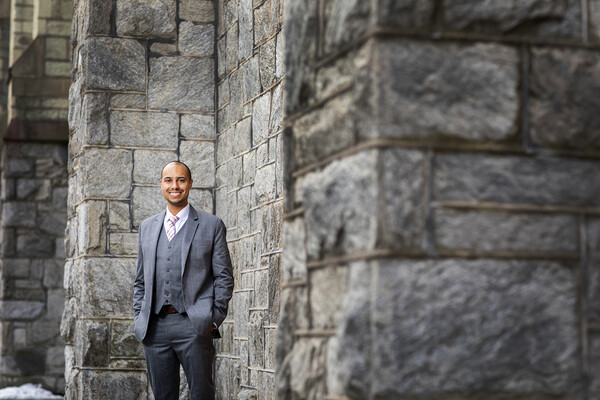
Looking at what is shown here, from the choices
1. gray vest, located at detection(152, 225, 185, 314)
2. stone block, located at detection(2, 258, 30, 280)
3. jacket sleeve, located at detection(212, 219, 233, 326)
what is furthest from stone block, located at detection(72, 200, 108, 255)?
stone block, located at detection(2, 258, 30, 280)

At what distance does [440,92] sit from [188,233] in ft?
9.72

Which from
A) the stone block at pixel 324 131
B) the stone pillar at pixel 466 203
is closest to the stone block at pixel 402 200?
the stone pillar at pixel 466 203

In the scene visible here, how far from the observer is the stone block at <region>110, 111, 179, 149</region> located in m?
7.05

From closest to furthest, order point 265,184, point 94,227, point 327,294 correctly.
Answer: point 327,294, point 265,184, point 94,227

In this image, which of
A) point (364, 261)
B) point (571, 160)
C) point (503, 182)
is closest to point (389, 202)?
point (364, 261)

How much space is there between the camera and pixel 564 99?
228 cm

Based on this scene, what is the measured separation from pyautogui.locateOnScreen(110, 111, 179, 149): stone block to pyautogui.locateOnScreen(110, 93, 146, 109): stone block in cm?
5

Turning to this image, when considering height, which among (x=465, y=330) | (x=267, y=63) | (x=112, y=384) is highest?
(x=267, y=63)

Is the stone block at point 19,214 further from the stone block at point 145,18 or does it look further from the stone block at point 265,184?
the stone block at point 265,184

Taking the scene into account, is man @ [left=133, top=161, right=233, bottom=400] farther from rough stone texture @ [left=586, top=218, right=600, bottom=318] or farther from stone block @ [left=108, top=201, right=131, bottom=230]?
rough stone texture @ [left=586, top=218, right=600, bottom=318]

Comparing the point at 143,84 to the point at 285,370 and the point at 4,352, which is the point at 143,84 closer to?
the point at 285,370

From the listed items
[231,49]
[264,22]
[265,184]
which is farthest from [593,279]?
[231,49]

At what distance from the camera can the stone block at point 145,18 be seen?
711 cm

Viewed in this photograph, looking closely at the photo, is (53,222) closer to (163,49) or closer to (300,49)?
(163,49)
